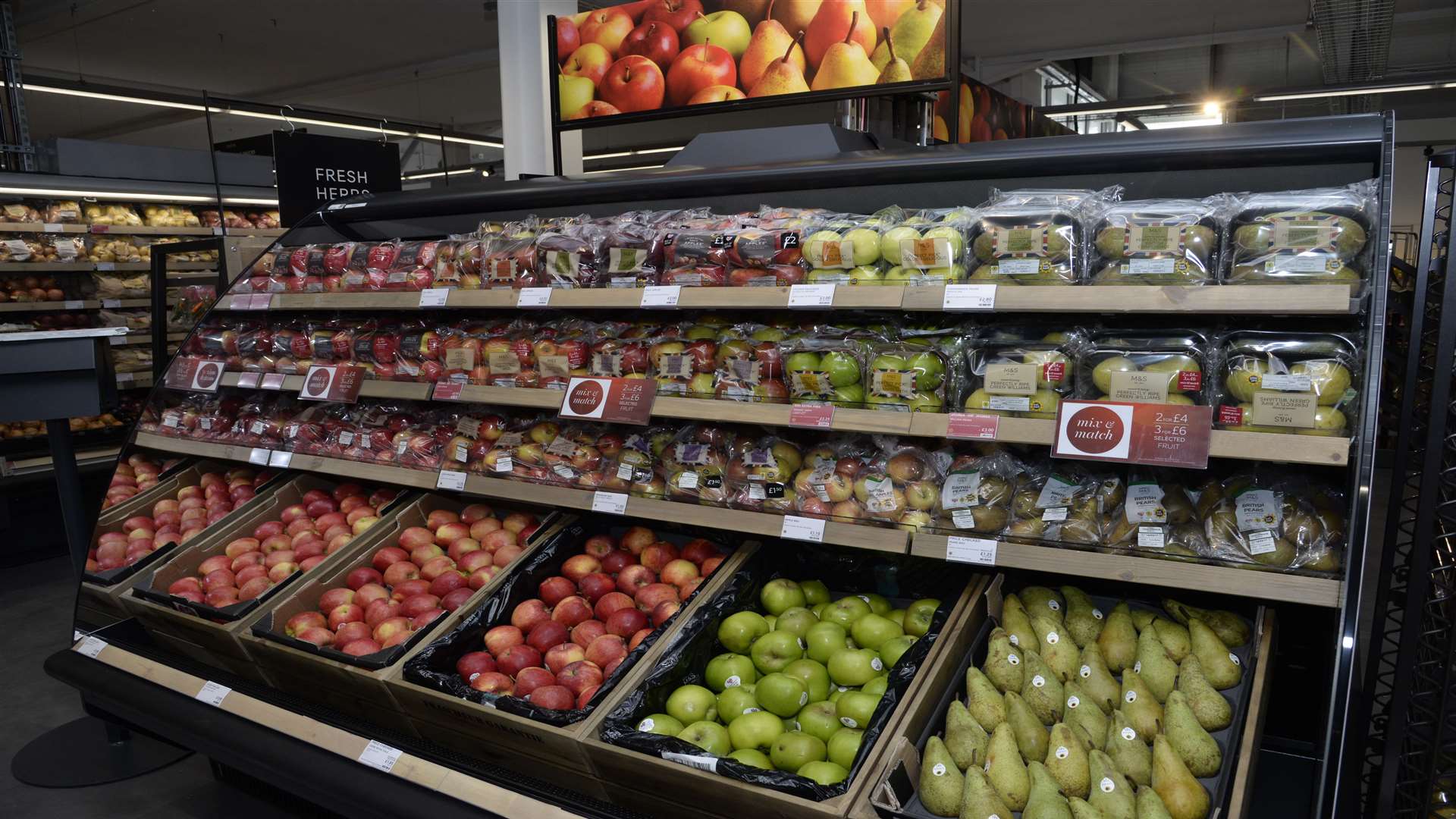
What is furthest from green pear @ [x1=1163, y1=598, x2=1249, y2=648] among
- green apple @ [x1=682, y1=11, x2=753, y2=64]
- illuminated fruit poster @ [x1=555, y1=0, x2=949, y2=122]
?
green apple @ [x1=682, y1=11, x2=753, y2=64]

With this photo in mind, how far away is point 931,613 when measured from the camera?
7.41 ft

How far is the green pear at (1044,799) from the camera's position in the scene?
1.62m

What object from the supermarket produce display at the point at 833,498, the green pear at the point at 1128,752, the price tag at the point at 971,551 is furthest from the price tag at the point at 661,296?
the green pear at the point at 1128,752

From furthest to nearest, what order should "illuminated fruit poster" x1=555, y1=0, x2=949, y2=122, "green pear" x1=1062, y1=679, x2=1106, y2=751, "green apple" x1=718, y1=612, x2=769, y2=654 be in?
"illuminated fruit poster" x1=555, y1=0, x2=949, y2=122 → "green apple" x1=718, y1=612, x2=769, y2=654 → "green pear" x1=1062, y1=679, x2=1106, y2=751

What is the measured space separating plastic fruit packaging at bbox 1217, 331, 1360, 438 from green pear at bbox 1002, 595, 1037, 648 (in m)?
0.62

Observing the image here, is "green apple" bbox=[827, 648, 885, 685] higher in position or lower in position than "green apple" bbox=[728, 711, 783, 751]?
higher

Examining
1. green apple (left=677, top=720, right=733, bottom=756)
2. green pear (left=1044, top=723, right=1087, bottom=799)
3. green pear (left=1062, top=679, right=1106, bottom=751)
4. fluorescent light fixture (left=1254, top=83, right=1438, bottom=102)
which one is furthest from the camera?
fluorescent light fixture (left=1254, top=83, right=1438, bottom=102)

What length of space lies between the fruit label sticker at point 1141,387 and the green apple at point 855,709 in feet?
2.65

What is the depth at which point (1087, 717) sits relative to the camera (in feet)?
6.00

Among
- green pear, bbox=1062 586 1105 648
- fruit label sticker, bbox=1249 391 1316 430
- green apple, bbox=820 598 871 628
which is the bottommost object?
green apple, bbox=820 598 871 628

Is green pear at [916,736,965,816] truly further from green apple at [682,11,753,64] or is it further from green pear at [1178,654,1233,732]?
green apple at [682,11,753,64]

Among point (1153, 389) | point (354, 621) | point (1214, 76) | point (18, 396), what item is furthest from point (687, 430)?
point (1214, 76)

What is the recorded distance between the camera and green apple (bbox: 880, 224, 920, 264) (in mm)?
2105

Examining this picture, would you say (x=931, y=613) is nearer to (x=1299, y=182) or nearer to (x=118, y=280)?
(x=1299, y=182)
